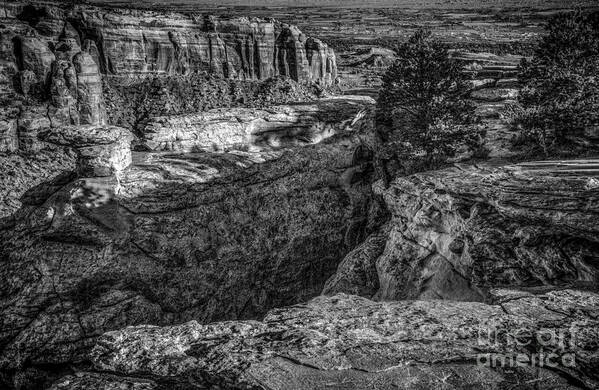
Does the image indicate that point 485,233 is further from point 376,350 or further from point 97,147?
point 97,147

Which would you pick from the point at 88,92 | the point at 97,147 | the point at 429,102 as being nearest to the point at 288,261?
the point at 429,102

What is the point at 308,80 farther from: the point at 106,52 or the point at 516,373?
the point at 516,373

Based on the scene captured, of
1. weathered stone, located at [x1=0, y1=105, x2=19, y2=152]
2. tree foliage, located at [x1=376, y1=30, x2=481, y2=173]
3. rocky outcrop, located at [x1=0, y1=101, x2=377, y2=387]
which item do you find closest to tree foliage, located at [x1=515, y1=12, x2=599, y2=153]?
tree foliage, located at [x1=376, y1=30, x2=481, y2=173]

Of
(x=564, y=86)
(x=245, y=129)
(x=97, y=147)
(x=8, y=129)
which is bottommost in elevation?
(x=8, y=129)

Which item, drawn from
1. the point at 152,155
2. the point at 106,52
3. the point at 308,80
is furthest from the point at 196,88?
the point at 152,155

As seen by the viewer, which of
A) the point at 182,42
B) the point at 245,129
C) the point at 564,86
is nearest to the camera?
the point at 564,86

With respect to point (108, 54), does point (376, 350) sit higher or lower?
lower
